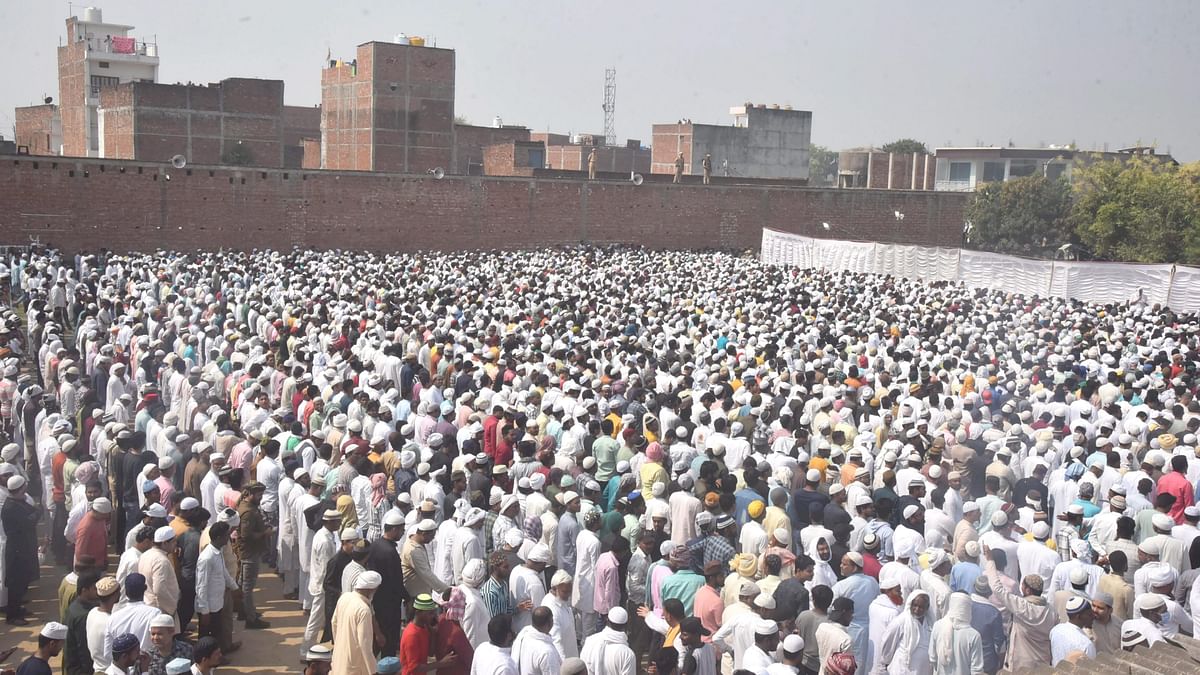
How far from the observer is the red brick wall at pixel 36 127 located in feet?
186

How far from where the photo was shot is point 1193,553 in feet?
23.0

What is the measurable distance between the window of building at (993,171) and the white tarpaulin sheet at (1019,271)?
30185 millimetres

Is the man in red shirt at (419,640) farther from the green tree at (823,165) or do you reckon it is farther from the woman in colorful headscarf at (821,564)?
the green tree at (823,165)

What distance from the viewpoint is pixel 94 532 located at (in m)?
7.12

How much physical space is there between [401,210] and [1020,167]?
121 ft

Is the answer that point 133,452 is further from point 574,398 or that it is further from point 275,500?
point 574,398

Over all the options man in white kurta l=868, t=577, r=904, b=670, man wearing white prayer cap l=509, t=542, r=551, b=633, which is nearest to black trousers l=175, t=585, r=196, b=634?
man wearing white prayer cap l=509, t=542, r=551, b=633

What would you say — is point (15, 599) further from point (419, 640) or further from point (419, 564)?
point (419, 640)

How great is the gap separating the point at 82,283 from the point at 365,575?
15.4 metres

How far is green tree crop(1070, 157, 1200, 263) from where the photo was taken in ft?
109

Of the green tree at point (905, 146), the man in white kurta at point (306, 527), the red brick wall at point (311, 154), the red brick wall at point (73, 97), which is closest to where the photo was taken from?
the man in white kurta at point (306, 527)

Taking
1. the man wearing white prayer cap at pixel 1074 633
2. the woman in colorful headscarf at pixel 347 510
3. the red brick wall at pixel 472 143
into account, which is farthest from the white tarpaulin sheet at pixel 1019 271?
the red brick wall at pixel 472 143

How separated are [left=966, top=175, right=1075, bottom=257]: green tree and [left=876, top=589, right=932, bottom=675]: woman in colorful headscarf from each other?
38920 mm

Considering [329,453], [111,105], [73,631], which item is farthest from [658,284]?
[111,105]
